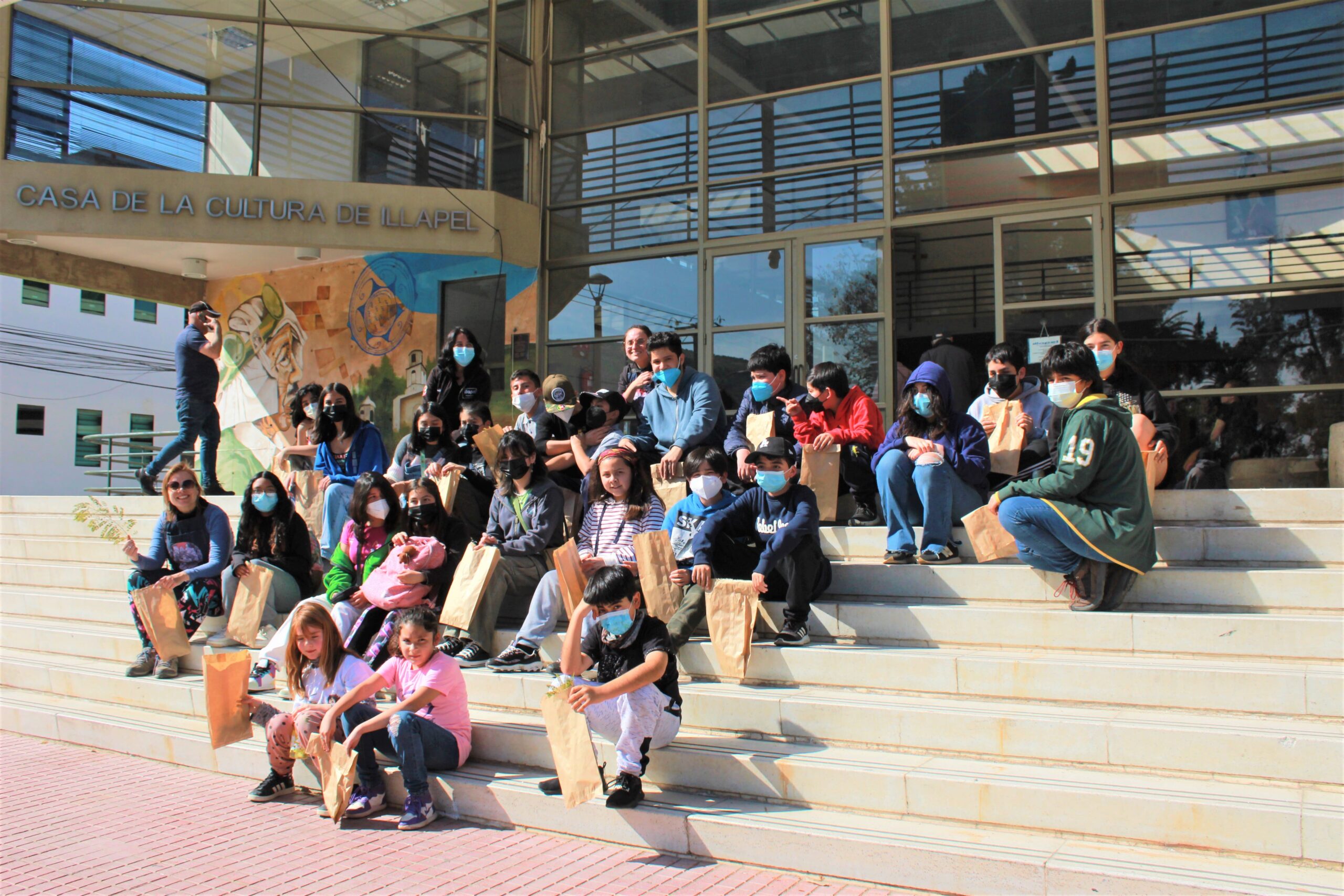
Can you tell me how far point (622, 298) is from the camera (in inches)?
476

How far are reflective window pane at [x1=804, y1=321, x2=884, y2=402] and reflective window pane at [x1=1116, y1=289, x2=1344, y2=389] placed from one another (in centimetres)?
243

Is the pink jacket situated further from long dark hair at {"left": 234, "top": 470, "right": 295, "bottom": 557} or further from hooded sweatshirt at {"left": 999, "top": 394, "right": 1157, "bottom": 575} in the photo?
hooded sweatshirt at {"left": 999, "top": 394, "right": 1157, "bottom": 575}

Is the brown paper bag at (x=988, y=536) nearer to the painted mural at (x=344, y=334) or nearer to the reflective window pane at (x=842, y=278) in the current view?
the reflective window pane at (x=842, y=278)

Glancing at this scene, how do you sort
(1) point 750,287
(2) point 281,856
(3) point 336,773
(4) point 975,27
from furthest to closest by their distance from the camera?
(1) point 750,287 → (4) point 975,27 → (3) point 336,773 → (2) point 281,856

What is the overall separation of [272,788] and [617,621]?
8.03 ft

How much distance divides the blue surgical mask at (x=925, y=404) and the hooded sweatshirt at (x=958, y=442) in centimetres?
9

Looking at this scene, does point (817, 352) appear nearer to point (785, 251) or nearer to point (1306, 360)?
point (785, 251)

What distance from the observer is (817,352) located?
10.8 meters

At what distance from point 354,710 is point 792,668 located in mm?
2466

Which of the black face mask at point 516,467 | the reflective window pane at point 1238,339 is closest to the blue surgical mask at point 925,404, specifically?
the black face mask at point 516,467

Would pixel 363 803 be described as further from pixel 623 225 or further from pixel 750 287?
pixel 623 225

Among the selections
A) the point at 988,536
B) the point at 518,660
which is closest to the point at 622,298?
the point at 518,660

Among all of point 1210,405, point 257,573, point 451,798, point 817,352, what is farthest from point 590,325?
point 451,798

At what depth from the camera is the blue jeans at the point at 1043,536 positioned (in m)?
→ 5.20
